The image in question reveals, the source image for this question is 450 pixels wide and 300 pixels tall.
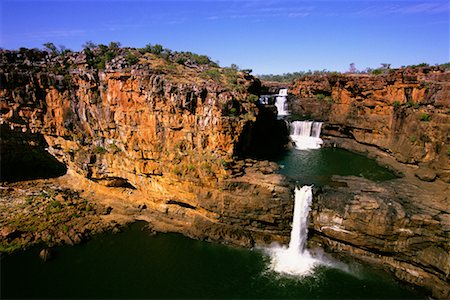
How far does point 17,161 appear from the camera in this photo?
96.8 ft

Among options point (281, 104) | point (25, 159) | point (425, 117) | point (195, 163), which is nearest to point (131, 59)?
point (195, 163)

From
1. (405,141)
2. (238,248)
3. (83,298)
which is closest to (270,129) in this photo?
(405,141)

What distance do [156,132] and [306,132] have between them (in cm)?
2178

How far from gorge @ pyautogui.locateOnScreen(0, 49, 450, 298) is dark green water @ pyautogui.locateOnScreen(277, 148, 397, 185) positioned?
1163 millimetres

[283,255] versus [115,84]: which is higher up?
[115,84]

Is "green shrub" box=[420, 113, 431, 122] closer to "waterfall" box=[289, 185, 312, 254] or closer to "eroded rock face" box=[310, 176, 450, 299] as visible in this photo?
"eroded rock face" box=[310, 176, 450, 299]

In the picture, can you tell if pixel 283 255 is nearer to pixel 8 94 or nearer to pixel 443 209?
pixel 443 209

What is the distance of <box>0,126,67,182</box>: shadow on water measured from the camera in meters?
27.3

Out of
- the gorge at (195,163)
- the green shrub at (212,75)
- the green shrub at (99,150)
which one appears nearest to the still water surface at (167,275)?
the gorge at (195,163)

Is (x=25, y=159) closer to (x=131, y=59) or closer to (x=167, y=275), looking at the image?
(x=131, y=59)

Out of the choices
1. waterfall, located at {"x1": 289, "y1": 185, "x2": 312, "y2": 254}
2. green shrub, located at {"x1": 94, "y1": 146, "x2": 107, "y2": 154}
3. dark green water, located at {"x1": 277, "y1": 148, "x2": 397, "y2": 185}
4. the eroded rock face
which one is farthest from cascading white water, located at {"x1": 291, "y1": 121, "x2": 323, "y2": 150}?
green shrub, located at {"x1": 94, "y1": 146, "x2": 107, "y2": 154}

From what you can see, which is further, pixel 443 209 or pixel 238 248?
pixel 238 248

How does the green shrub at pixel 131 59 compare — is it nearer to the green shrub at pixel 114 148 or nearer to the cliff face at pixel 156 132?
the cliff face at pixel 156 132

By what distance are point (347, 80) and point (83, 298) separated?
35.4 m
